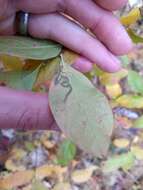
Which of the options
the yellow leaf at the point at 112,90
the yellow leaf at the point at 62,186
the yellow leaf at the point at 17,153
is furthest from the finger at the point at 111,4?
the yellow leaf at the point at 17,153

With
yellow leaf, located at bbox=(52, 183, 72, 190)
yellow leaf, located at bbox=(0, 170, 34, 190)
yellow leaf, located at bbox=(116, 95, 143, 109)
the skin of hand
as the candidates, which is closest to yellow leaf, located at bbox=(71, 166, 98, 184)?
yellow leaf, located at bbox=(52, 183, 72, 190)

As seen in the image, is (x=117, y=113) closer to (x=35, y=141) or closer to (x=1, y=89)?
(x=35, y=141)

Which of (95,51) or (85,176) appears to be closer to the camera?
(95,51)

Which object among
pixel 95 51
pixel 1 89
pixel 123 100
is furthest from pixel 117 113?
pixel 1 89

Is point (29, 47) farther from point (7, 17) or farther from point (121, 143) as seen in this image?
point (121, 143)

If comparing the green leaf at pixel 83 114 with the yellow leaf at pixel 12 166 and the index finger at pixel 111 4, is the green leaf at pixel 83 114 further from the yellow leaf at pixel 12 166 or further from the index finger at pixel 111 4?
the yellow leaf at pixel 12 166

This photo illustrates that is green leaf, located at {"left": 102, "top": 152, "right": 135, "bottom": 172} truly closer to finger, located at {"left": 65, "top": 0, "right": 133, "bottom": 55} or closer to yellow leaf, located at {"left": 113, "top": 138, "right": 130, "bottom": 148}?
yellow leaf, located at {"left": 113, "top": 138, "right": 130, "bottom": 148}

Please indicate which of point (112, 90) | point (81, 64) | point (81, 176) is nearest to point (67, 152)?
point (81, 176)
